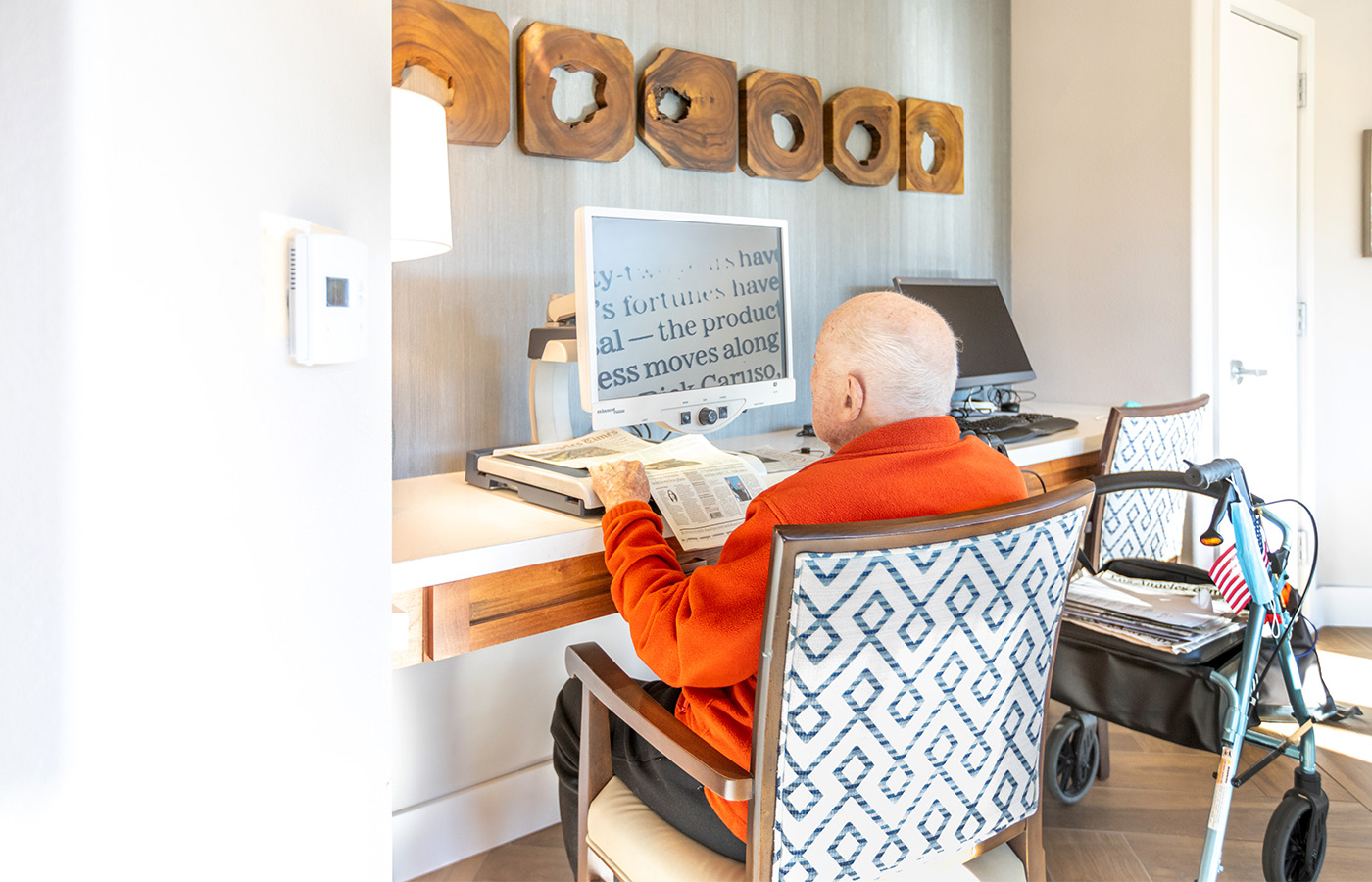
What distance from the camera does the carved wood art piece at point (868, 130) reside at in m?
2.54

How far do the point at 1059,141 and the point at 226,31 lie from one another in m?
2.98

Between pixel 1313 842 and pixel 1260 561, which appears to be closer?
pixel 1260 561

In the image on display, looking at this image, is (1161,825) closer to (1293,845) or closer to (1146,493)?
(1293,845)

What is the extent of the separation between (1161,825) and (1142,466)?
2.59 ft

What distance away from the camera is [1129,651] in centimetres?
155

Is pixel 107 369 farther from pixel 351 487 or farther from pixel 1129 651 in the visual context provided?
pixel 1129 651

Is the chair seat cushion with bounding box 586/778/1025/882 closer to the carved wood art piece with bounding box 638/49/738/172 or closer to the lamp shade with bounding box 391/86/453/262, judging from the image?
the lamp shade with bounding box 391/86/453/262

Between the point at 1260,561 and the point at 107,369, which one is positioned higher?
the point at 107,369

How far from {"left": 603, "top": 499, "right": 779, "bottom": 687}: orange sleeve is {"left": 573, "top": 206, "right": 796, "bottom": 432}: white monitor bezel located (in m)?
0.51

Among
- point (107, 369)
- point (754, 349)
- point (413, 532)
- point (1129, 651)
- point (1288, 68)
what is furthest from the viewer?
point (1288, 68)

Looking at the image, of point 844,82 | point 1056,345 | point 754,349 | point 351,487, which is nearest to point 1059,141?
point 1056,345

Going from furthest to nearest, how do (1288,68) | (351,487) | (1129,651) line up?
(1288,68) → (1129,651) → (351,487)

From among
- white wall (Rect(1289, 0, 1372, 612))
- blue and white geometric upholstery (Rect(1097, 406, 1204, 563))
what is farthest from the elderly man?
white wall (Rect(1289, 0, 1372, 612))

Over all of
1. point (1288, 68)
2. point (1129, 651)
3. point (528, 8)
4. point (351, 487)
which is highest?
point (1288, 68)
